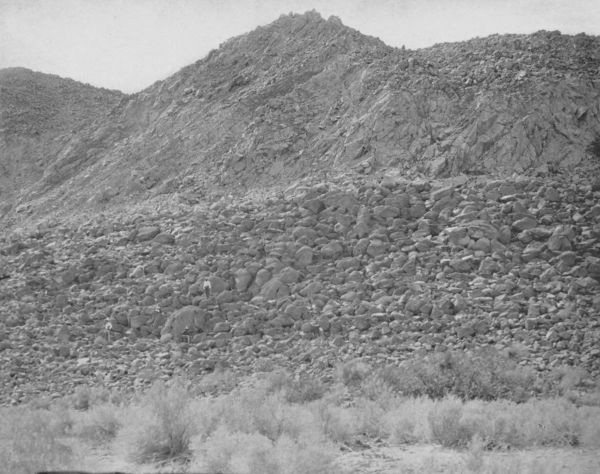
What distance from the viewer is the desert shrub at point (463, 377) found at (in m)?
11.8

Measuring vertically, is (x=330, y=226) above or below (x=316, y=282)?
above

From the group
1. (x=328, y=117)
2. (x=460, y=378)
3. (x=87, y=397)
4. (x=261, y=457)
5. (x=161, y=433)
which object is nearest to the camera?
(x=261, y=457)

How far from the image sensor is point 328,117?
2328 cm

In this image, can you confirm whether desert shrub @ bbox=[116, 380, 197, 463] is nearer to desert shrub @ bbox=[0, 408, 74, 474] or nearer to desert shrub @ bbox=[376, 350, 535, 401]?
desert shrub @ bbox=[0, 408, 74, 474]

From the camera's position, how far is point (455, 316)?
46.7ft

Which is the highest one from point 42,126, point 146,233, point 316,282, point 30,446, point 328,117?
point 42,126

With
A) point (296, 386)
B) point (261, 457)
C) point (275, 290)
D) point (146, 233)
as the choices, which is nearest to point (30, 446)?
point (261, 457)

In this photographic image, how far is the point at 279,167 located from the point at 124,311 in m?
7.84

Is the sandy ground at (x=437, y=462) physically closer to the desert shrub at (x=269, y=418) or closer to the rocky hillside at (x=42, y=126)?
the desert shrub at (x=269, y=418)

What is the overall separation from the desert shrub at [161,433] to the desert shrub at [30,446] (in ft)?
2.89

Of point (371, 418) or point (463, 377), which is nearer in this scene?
point (371, 418)

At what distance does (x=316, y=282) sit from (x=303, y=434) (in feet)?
23.1

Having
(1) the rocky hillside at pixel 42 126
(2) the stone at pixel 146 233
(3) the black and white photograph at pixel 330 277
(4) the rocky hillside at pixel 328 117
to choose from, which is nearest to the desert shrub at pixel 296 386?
(3) the black and white photograph at pixel 330 277

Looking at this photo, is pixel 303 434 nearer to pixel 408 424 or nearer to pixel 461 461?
pixel 408 424
